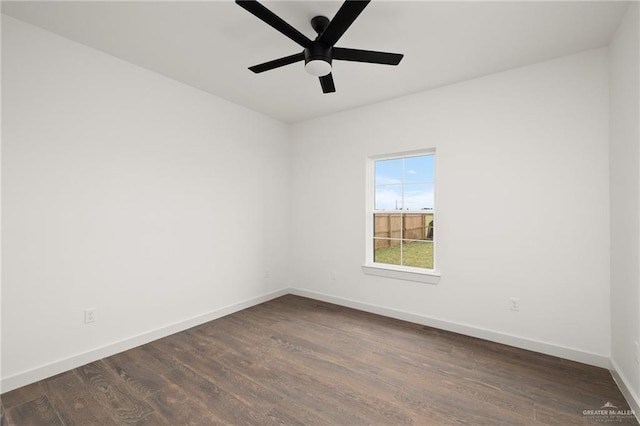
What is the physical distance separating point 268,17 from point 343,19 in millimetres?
448

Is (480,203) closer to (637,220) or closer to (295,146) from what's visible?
(637,220)

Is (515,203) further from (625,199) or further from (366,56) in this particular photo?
(366,56)

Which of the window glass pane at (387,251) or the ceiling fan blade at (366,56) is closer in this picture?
the ceiling fan blade at (366,56)

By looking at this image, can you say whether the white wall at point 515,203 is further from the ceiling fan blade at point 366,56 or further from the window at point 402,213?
the ceiling fan blade at point 366,56

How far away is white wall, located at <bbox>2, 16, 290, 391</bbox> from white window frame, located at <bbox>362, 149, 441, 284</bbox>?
5.51ft

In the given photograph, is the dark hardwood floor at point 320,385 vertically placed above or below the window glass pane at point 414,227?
below

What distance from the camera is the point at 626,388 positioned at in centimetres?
201

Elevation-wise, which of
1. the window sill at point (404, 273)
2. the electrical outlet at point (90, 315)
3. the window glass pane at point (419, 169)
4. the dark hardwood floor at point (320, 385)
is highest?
the window glass pane at point (419, 169)

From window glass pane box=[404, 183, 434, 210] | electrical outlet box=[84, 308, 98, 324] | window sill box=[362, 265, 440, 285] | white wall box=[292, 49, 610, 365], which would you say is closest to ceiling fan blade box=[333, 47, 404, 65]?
white wall box=[292, 49, 610, 365]

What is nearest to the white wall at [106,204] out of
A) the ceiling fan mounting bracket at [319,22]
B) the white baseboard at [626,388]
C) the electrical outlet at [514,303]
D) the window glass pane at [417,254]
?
the ceiling fan mounting bracket at [319,22]

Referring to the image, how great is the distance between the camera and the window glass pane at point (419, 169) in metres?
3.47

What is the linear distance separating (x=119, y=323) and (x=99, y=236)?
33.3 inches

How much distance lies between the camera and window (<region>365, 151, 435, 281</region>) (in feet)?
11.4

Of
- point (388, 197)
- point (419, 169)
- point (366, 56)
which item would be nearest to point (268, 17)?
point (366, 56)
